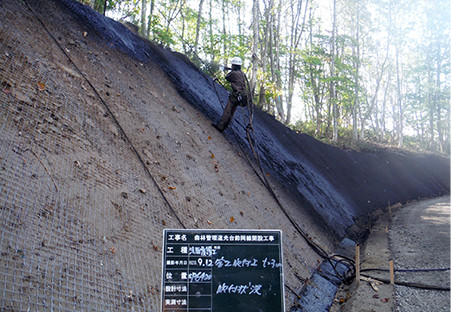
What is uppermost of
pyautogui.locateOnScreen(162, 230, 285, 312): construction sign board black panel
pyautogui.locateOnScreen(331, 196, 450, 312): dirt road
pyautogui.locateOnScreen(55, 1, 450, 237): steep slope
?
pyautogui.locateOnScreen(55, 1, 450, 237): steep slope

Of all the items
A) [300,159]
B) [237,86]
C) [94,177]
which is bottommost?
[94,177]

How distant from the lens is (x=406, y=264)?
10.3 metres

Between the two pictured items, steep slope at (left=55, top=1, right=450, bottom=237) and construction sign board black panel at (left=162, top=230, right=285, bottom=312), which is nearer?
construction sign board black panel at (left=162, top=230, right=285, bottom=312)

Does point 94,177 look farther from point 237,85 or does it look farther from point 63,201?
point 237,85

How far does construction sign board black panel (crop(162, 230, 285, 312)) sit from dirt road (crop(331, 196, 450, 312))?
16.5 feet

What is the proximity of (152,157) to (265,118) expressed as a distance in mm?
9956

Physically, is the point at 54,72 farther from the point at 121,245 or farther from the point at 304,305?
the point at 304,305

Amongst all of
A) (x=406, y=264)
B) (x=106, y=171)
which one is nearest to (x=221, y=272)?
(x=106, y=171)

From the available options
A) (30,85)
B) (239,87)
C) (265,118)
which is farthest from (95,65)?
(265,118)

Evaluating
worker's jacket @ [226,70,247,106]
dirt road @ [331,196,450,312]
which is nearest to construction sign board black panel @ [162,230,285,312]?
dirt road @ [331,196,450,312]

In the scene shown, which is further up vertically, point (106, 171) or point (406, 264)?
point (106, 171)

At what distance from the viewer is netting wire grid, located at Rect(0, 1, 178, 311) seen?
10.8 feet

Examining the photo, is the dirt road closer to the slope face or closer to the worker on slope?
the slope face

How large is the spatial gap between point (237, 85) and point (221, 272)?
287 inches
